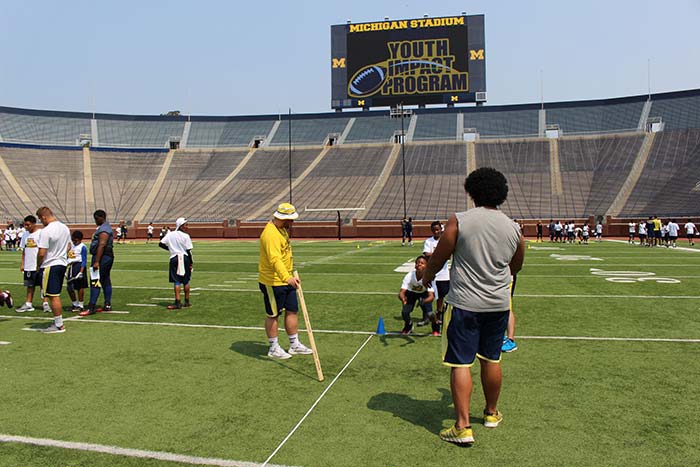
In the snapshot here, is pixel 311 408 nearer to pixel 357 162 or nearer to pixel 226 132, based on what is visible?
pixel 357 162

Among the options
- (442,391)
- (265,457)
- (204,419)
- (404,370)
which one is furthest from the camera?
(404,370)

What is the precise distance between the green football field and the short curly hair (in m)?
1.84

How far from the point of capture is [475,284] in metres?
4.18

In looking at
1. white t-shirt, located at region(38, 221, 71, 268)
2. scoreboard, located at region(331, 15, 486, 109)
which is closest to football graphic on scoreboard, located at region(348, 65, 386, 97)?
scoreboard, located at region(331, 15, 486, 109)

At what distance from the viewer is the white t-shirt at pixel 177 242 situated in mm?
10188

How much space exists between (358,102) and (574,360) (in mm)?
53031

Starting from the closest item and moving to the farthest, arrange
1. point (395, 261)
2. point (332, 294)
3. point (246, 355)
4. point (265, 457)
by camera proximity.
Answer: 1. point (265, 457)
2. point (246, 355)
3. point (332, 294)
4. point (395, 261)

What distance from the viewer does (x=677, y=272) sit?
15547 mm

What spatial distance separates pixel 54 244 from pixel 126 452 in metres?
5.45

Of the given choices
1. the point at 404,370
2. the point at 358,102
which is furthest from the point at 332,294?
the point at 358,102

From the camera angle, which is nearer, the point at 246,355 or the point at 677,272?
the point at 246,355

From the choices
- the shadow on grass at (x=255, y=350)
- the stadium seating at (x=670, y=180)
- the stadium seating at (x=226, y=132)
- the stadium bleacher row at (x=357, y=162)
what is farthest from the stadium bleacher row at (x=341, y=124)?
the shadow on grass at (x=255, y=350)

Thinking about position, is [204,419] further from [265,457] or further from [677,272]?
[677,272]

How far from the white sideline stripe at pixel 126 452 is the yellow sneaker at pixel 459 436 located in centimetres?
145
